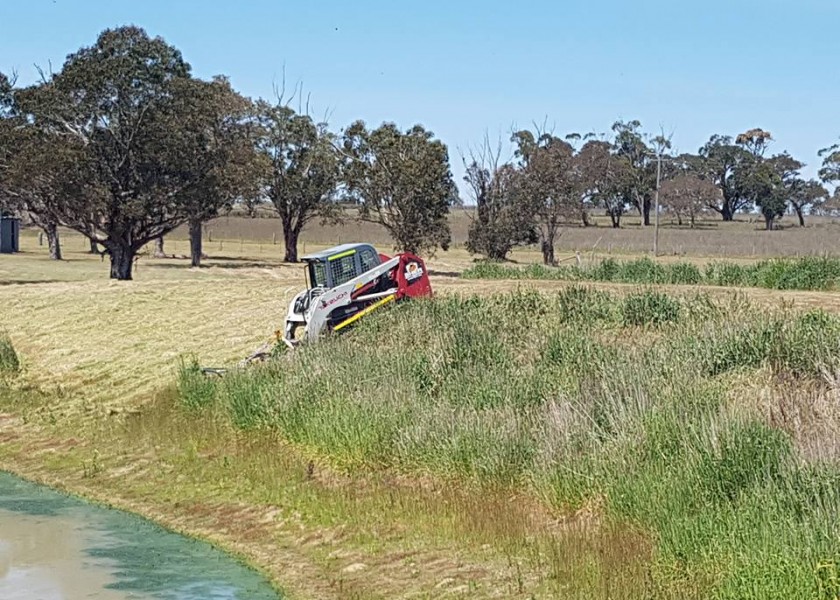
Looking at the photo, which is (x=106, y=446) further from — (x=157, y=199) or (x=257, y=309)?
(x=157, y=199)

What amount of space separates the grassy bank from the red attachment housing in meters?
0.95

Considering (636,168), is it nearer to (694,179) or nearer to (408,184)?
(694,179)

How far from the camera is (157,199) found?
160 feet

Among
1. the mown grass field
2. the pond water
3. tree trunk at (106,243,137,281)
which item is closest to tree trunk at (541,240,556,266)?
tree trunk at (106,243,137,281)

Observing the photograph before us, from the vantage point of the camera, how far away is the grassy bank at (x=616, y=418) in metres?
10.5

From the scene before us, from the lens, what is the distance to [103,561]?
14.0 metres

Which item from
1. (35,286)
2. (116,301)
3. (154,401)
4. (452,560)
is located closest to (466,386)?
(452,560)

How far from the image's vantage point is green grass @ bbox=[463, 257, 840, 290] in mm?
30922

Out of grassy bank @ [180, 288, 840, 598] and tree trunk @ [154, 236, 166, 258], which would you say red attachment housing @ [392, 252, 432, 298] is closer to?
grassy bank @ [180, 288, 840, 598]

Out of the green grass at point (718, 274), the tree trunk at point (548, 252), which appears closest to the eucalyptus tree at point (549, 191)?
the tree trunk at point (548, 252)

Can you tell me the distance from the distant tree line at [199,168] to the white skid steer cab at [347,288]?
24.7m

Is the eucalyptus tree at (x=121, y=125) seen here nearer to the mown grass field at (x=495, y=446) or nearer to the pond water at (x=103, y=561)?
the mown grass field at (x=495, y=446)

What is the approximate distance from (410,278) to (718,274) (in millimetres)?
11910

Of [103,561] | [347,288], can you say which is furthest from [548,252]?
[103,561]
